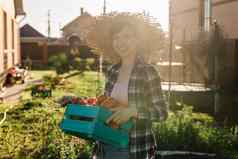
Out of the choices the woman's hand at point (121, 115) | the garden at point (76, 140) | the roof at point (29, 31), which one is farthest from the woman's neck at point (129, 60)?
the roof at point (29, 31)

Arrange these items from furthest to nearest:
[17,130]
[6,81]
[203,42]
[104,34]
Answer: [6,81] → [203,42] → [17,130] → [104,34]

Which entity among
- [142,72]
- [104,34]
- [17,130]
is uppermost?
[104,34]

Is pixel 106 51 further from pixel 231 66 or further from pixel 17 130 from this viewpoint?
pixel 231 66

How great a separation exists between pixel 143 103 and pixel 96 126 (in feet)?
1.26

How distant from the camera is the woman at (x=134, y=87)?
10.5 ft

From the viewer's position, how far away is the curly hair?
11.1ft

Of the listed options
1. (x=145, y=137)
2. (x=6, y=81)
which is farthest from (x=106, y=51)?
(x=6, y=81)

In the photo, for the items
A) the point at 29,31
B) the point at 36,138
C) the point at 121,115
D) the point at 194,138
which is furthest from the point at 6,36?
the point at 29,31

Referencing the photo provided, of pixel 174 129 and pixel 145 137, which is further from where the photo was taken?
pixel 174 129

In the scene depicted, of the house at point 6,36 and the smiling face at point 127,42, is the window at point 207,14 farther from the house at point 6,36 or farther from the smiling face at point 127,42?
the smiling face at point 127,42

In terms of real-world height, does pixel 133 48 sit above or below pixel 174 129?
above

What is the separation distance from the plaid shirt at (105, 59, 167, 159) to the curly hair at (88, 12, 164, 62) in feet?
0.61

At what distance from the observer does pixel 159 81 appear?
10.7ft

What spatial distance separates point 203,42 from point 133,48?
472 inches
